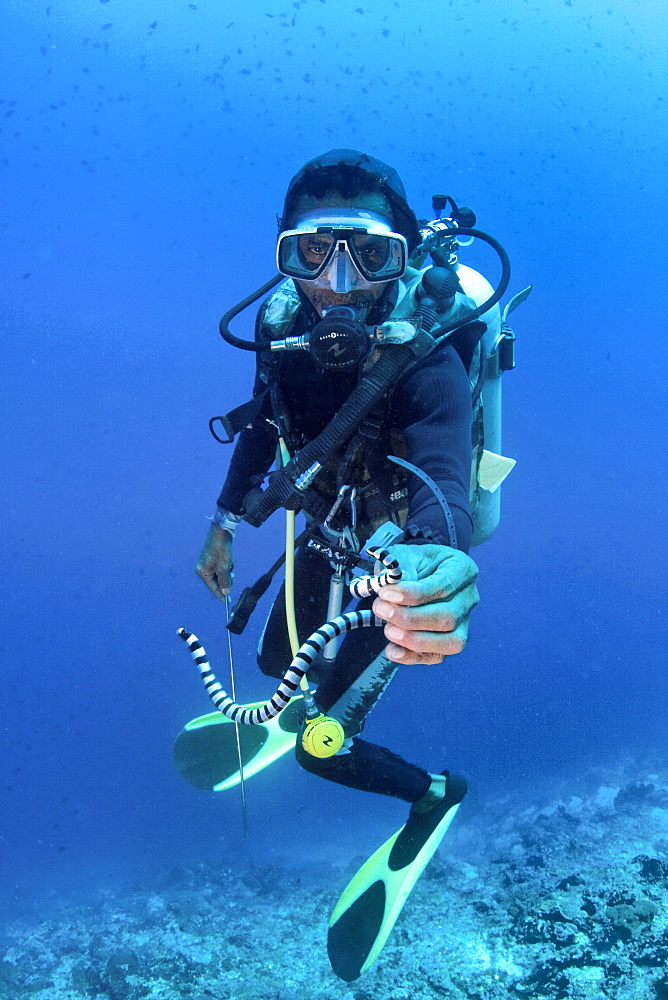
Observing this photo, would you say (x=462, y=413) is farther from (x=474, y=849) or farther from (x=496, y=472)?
(x=474, y=849)

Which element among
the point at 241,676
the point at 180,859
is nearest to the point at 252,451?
the point at 180,859

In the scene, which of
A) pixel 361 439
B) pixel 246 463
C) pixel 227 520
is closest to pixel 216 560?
→ pixel 227 520

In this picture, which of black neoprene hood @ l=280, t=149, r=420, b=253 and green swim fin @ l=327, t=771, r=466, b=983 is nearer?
black neoprene hood @ l=280, t=149, r=420, b=253

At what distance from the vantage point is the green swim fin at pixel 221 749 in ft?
15.2

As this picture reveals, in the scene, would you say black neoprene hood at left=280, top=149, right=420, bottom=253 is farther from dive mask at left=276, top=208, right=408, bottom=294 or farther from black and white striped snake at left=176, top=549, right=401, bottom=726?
black and white striped snake at left=176, top=549, right=401, bottom=726

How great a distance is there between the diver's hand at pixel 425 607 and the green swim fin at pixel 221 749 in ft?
10.4

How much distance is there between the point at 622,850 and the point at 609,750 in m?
6.70

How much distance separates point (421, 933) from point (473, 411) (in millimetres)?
4751

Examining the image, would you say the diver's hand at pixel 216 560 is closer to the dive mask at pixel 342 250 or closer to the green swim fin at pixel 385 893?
the dive mask at pixel 342 250

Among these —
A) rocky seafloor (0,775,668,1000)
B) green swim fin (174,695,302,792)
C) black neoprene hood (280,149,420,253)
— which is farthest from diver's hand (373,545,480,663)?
rocky seafloor (0,775,668,1000)

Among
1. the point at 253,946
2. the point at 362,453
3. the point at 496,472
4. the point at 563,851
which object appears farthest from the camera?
the point at 563,851

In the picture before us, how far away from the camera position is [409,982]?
4754mm

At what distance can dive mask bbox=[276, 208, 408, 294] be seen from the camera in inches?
115

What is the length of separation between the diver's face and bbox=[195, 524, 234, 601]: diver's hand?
1527 millimetres
